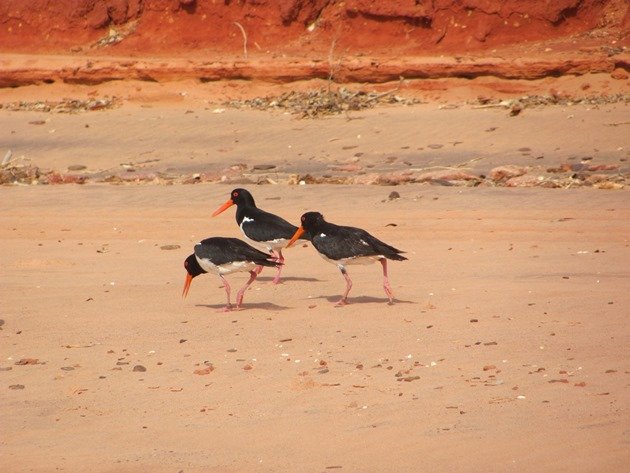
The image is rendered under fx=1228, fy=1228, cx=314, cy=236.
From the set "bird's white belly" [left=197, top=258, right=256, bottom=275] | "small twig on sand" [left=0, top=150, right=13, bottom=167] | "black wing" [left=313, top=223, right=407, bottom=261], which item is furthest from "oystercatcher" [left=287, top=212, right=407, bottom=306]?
"small twig on sand" [left=0, top=150, right=13, bottom=167]

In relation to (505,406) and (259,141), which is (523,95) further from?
(505,406)

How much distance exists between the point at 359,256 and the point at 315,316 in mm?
612

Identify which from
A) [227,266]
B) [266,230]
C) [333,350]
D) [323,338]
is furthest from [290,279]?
[333,350]

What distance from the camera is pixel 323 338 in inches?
349

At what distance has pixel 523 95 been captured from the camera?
21234mm

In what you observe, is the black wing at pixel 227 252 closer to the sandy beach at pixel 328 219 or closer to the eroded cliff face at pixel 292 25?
the sandy beach at pixel 328 219

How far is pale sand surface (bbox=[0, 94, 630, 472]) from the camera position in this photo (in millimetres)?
6523

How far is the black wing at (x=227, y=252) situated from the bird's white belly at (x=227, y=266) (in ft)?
0.10

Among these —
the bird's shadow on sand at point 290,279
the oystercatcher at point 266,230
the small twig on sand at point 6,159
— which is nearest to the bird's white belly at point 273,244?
the oystercatcher at point 266,230

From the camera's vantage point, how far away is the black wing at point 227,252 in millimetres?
9930

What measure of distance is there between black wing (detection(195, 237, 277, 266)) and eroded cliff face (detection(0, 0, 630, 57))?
46.5ft

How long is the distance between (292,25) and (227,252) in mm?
16200

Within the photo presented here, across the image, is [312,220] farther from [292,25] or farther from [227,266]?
[292,25]

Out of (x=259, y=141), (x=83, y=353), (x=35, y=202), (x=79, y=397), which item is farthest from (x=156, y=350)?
(x=259, y=141)
